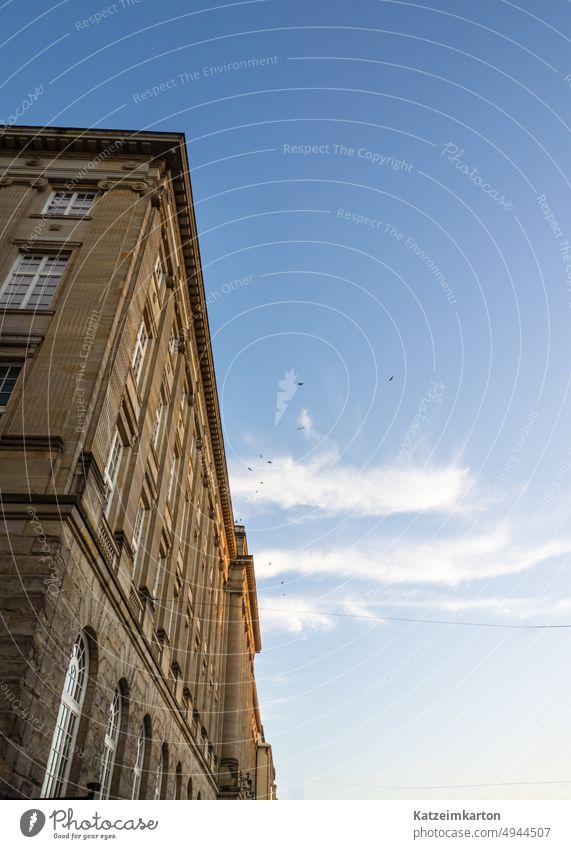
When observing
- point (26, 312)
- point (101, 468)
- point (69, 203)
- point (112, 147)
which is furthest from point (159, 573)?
point (112, 147)

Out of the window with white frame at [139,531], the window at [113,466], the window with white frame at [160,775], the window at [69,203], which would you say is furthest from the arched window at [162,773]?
the window at [69,203]

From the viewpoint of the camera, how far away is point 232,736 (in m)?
47.6

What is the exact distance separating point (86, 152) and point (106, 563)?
67.2ft

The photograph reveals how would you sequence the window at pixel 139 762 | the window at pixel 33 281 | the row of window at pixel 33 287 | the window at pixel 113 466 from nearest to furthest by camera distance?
1. the window at pixel 113 466
2. the row of window at pixel 33 287
3. the window at pixel 139 762
4. the window at pixel 33 281

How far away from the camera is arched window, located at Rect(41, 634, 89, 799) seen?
1422cm

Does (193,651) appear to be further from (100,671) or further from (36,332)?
(36,332)

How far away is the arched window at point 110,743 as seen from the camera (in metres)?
17.8

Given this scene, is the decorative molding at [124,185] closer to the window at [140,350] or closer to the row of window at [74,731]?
the window at [140,350]

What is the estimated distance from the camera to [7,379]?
18812 millimetres

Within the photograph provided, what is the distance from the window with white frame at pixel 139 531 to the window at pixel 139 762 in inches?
235

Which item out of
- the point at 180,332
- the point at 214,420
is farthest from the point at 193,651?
the point at 180,332

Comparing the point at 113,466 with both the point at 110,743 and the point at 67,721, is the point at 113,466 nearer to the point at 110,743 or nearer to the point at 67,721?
the point at 67,721

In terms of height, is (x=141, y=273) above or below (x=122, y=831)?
above

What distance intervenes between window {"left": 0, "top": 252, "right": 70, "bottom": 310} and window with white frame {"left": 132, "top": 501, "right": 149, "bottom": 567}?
27.7ft
